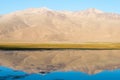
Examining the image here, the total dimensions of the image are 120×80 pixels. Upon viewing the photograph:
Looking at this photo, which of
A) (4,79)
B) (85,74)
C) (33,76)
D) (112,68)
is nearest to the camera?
(4,79)

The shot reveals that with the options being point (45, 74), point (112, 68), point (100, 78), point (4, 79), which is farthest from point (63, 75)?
point (112, 68)

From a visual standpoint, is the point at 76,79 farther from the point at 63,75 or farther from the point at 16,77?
the point at 16,77

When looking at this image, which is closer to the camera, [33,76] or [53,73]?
[33,76]

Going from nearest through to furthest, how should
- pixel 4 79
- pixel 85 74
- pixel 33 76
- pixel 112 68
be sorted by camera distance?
pixel 4 79
pixel 33 76
pixel 85 74
pixel 112 68

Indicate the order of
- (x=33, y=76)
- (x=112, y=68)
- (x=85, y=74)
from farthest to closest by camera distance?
(x=112, y=68) < (x=85, y=74) < (x=33, y=76)

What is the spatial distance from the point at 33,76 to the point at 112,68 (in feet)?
44.6

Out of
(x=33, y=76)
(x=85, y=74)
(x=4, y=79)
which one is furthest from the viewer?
(x=85, y=74)

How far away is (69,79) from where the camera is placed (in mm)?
33250

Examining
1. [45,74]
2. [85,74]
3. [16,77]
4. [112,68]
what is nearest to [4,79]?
[16,77]

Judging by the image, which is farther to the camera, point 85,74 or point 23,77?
point 85,74

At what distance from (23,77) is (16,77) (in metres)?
0.81

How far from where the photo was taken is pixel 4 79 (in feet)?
107

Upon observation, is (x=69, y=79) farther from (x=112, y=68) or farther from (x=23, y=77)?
(x=112, y=68)

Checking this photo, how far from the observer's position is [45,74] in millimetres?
36812
